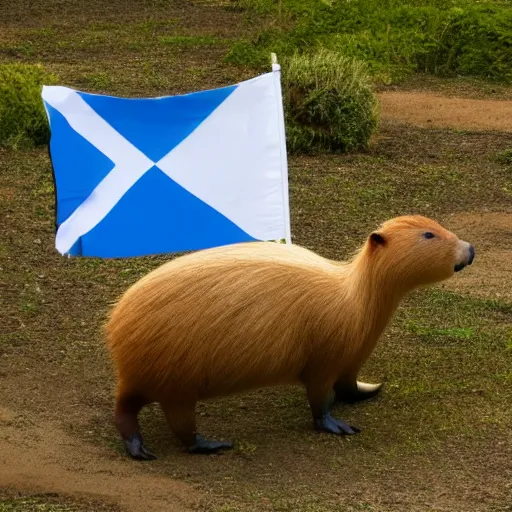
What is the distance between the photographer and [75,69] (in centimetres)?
1368

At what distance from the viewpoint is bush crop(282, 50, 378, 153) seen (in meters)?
11.1

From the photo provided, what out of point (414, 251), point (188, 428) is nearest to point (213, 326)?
point (188, 428)

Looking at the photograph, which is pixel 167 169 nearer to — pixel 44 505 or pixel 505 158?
pixel 44 505

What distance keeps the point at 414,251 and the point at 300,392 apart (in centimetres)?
124

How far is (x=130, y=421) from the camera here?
19.1 ft

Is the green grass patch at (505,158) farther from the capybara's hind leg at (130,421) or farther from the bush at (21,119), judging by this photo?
the capybara's hind leg at (130,421)

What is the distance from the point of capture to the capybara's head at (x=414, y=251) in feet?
19.1

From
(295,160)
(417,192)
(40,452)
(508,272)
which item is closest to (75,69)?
(295,160)

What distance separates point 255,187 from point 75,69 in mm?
7533

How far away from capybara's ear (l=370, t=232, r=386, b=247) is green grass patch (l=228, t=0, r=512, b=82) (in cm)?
825

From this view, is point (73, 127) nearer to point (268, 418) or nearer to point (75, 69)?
point (268, 418)

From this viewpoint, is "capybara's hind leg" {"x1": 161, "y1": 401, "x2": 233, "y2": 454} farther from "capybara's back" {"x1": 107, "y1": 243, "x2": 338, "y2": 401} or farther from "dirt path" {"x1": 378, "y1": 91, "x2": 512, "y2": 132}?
"dirt path" {"x1": 378, "y1": 91, "x2": 512, "y2": 132}

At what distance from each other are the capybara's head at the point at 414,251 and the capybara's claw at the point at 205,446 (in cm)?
112

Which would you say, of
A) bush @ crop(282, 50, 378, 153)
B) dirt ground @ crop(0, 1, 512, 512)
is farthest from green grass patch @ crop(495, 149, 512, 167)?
bush @ crop(282, 50, 378, 153)
